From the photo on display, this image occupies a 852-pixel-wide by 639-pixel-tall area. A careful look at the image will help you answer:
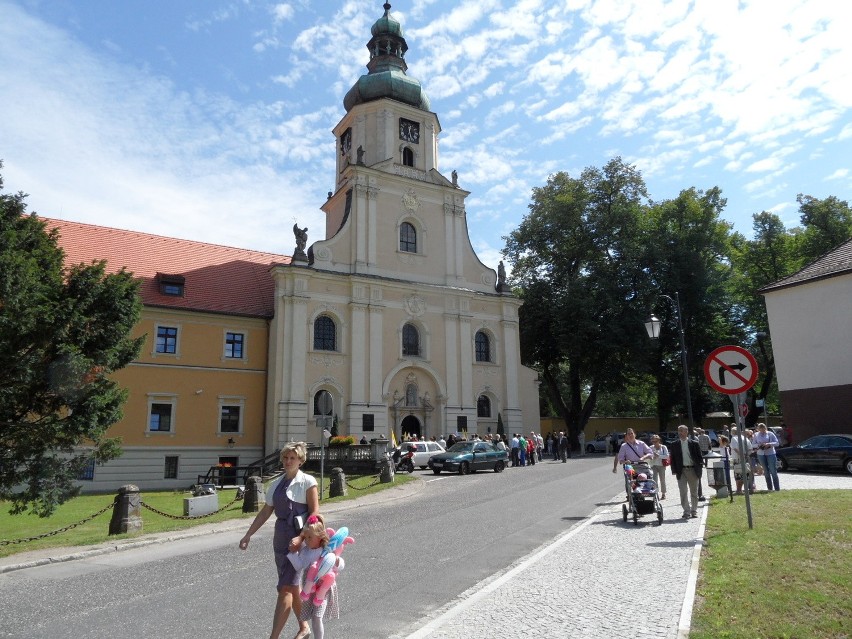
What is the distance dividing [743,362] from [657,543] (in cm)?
317

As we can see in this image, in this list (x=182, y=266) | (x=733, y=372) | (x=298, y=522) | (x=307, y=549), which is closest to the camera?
(x=307, y=549)

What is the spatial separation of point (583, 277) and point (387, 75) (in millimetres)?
17892

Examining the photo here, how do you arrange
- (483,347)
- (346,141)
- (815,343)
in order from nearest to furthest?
1. (815,343)
2. (483,347)
3. (346,141)

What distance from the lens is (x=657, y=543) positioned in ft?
30.9

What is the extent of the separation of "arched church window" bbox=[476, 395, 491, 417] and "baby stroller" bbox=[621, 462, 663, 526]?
81.1 feet

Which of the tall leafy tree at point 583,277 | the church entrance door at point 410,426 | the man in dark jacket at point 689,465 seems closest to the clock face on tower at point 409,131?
the tall leafy tree at point 583,277

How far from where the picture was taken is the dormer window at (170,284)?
3088 cm

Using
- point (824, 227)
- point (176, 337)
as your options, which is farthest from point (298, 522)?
point (824, 227)

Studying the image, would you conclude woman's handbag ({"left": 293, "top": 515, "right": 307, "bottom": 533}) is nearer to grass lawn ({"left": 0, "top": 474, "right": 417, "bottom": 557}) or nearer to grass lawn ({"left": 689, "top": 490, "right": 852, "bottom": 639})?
grass lawn ({"left": 689, "top": 490, "right": 852, "bottom": 639})

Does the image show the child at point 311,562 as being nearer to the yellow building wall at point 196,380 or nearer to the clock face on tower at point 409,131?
the yellow building wall at point 196,380

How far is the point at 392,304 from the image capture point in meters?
34.5

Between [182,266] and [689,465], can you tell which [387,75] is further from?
[689,465]

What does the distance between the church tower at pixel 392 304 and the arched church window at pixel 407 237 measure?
2.4 inches

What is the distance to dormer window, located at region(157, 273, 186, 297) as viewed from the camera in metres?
30.9
